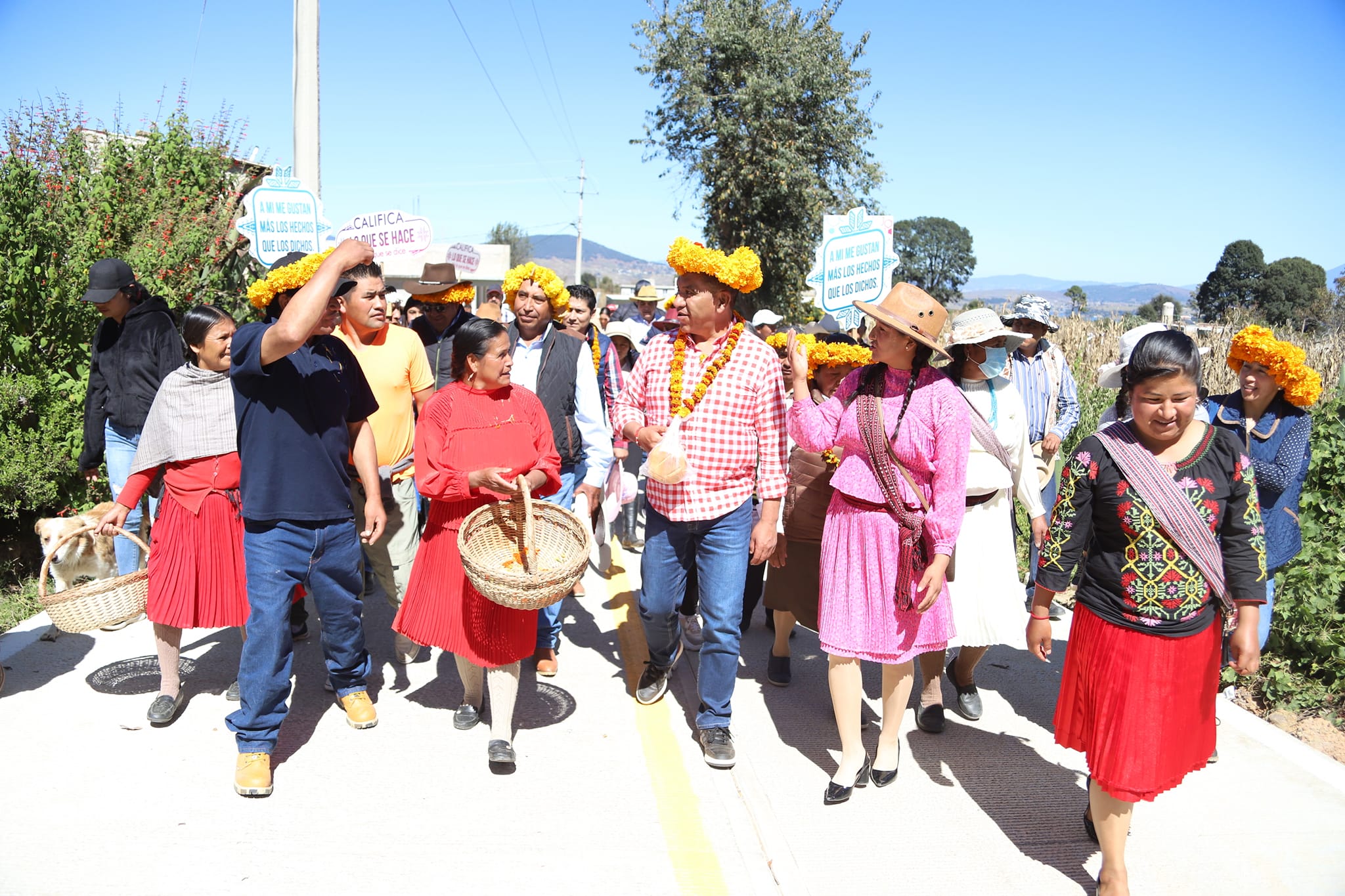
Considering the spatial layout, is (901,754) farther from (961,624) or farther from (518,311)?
(518,311)

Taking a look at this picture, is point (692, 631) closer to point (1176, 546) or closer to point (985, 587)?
point (985, 587)

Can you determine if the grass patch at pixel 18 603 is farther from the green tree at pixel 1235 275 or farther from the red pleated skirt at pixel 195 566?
the green tree at pixel 1235 275

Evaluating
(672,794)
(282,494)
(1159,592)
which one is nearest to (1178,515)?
(1159,592)

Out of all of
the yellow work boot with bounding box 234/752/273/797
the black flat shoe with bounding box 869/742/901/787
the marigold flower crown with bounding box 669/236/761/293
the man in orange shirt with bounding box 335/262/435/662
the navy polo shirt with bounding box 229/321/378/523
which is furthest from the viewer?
the man in orange shirt with bounding box 335/262/435/662

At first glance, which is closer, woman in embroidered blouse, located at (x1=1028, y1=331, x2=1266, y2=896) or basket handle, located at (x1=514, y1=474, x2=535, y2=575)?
woman in embroidered blouse, located at (x1=1028, y1=331, x2=1266, y2=896)

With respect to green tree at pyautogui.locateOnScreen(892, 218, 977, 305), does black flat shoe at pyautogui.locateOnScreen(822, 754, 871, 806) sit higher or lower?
lower

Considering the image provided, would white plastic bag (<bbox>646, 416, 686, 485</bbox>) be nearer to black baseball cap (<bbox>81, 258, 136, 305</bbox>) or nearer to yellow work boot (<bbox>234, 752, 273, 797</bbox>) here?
yellow work boot (<bbox>234, 752, 273, 797</bbox>)

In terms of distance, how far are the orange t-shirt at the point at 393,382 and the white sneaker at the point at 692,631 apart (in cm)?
201

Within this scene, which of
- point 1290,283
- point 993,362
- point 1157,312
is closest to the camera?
point 993,362

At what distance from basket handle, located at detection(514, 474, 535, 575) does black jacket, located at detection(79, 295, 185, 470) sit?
9.16 ft

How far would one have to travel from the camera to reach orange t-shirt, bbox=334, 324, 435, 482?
5129 mm

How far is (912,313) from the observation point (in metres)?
3.73

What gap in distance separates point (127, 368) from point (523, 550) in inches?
121

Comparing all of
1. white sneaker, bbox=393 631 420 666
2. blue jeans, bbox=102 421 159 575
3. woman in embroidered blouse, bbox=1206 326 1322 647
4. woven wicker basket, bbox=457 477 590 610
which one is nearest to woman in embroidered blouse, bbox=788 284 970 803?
woven wicker basket, bbox=457 477 590 610
